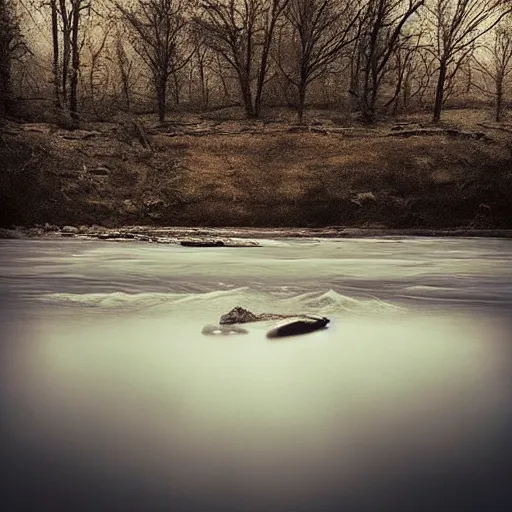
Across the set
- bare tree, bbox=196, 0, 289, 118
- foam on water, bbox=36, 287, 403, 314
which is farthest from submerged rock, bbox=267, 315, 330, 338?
bare tree, bbox=196, 0, 289, 118

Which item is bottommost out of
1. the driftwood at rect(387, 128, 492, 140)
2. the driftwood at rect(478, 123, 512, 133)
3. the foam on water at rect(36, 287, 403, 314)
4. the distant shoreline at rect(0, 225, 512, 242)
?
the foam on water at rect(36, 287, 403, 314)

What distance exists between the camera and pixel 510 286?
13.5 feet

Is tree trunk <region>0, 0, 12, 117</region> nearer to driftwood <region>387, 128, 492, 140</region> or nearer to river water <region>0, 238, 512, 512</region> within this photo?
driftwood <region>387, 128, 492, 140</region>

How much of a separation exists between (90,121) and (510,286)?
38.0 feet

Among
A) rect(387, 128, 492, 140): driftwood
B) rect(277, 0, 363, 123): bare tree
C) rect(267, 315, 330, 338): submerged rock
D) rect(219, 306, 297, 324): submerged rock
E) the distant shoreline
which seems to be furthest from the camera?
rect(277, 0, 363, 123): bare tree

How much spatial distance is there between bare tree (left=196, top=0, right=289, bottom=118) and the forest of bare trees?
0.11 feet

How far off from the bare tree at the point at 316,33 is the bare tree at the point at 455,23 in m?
1.79

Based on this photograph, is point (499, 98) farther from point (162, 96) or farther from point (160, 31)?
point (160, 31)

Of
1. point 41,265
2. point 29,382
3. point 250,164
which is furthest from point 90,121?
point 29,382

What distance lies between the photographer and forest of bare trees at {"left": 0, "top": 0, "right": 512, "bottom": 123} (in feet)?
46.0

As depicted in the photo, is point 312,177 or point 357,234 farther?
point 312,177

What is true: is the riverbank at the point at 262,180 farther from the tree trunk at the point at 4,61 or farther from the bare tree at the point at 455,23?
the bare tree at the point at 455,23

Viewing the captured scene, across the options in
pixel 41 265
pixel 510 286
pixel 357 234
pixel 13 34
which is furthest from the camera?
pixel 13 34

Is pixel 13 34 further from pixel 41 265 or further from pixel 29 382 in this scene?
pixel 29 382
